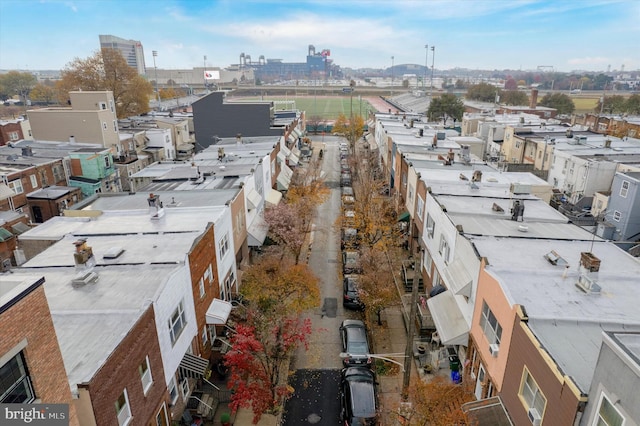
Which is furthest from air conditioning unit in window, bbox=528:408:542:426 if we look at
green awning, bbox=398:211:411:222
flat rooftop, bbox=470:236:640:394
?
green awning, bbox=398:211:411:222

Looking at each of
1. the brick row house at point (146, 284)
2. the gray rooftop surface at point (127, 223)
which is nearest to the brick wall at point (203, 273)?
Answer: the brick row house at point (146, 284)

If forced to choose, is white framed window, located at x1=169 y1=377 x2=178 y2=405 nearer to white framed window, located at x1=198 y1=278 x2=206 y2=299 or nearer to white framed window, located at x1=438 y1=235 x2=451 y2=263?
white framed window, located at x1=198 y1=278 x2=206 y2=299

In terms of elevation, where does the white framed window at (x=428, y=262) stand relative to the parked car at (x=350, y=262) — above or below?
above

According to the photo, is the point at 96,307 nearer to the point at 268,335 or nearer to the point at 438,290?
the point at 268,335

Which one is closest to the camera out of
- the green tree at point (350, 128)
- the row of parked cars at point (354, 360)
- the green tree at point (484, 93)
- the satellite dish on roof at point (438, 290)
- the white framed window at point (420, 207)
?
the row of parked cars at point (354, 360)

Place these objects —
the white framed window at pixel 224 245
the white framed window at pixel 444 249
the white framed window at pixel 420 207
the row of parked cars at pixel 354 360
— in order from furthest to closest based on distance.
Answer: the white framed window at pixel 420 207, the white framed window at pixel 224 245, the white framed window at pixel 444 249, the row of parked cars at pixel 354 360

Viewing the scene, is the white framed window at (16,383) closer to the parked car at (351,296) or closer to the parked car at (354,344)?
the parked car at (354,344)

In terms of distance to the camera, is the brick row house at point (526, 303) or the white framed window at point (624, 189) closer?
the brick row house at point (526, 303)

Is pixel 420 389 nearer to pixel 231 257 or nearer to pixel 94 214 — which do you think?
pixel 231 257
